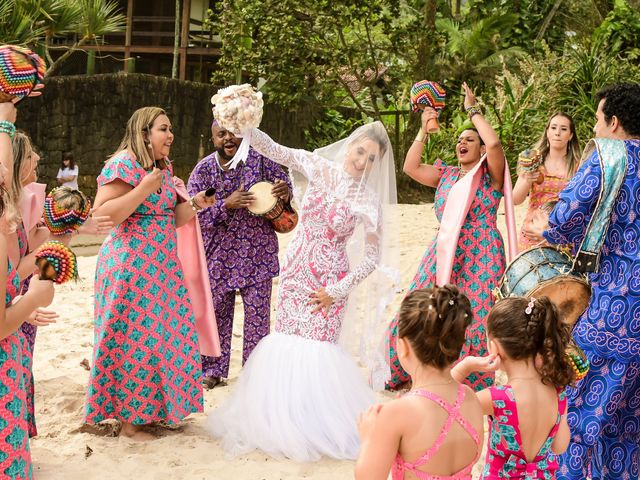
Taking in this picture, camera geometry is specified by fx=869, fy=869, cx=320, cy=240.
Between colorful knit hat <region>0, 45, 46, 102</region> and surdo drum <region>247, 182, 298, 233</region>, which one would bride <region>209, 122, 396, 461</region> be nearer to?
surdo drum <region>247, 182, 298, 233</region>

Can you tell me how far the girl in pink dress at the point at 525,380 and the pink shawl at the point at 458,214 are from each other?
2.47 meters

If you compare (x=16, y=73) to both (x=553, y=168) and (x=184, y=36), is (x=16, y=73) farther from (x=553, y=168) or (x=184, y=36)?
(x=184, y=36)

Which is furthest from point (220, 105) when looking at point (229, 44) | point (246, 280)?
point (229, 44)

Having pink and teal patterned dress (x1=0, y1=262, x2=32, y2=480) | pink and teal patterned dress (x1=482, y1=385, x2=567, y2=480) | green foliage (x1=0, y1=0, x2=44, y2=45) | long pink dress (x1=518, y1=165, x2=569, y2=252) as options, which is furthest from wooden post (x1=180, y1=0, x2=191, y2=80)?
pink and teal patterned dress (x1=482, y1=385, x2=567, y2=480)

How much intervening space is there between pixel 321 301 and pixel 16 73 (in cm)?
208

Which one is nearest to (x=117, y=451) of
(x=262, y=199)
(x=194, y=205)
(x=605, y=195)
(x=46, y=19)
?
(x=194, y=205)

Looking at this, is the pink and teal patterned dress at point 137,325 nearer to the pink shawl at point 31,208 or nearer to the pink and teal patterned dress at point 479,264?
the pink shawl at point 31,208

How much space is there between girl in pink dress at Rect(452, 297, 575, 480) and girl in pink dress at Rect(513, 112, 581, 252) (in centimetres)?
337

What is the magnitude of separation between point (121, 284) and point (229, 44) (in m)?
13.0

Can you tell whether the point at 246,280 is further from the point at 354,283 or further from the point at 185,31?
the point at 185,31

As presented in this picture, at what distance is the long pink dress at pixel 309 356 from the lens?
4.93 m

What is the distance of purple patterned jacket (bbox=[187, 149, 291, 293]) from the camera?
21.0ft

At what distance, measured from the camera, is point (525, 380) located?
3.12 m

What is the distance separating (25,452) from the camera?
3.20 metres
